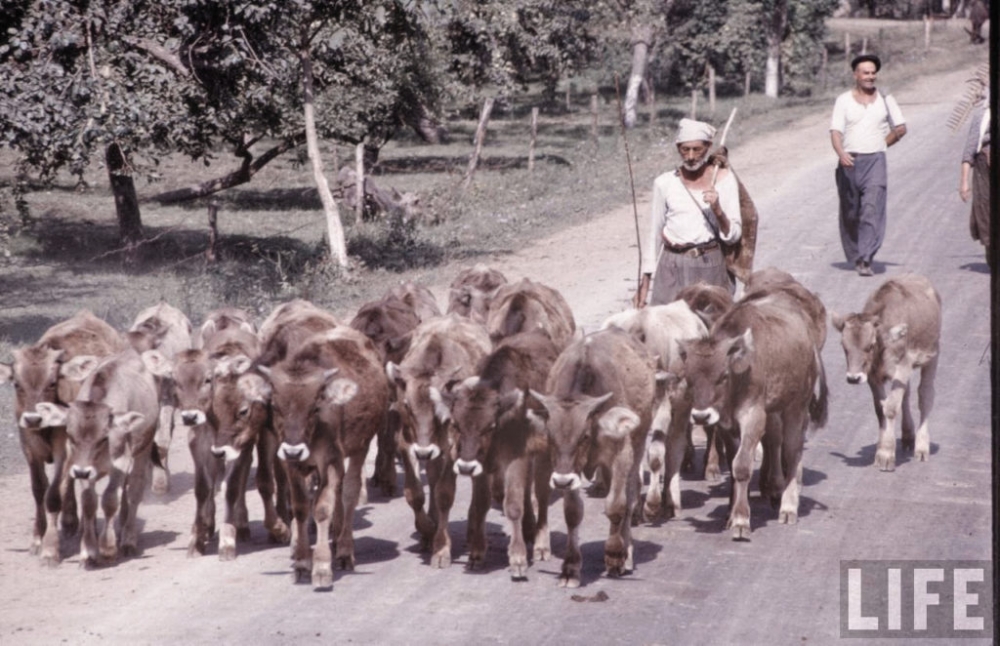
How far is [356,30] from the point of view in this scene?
23.7m

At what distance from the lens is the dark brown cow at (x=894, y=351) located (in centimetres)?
1164

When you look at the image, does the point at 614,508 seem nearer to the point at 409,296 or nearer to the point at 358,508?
the point at 358,508

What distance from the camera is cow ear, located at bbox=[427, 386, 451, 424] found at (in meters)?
8.95

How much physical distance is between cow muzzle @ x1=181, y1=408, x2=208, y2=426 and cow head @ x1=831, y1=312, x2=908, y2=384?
5.07 meters

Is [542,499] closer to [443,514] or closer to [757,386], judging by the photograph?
[443,514]

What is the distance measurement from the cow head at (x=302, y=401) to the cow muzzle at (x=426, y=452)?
0.54m

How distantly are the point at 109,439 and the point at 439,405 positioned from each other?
7.28 feet

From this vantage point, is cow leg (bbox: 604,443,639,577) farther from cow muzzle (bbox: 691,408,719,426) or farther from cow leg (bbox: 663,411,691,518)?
cow leg (bbox: 663,411,691,518)

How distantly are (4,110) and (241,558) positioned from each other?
9.04m

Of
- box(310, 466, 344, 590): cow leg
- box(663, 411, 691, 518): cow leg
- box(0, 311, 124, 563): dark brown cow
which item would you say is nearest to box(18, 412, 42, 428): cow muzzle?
box(0, 311, 124, 563): dark brown cow

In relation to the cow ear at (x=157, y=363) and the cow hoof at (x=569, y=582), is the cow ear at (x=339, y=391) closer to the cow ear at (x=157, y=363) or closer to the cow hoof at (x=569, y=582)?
the cow hoof at (x=569, y=582)

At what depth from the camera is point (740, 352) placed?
32.1ft

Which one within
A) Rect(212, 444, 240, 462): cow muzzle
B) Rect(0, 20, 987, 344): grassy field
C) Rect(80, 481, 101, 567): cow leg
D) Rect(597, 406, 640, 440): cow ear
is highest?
Rect(597, 406, 640, 440): cow ear

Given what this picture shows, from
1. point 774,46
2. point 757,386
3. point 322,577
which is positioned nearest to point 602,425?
point 757,386
